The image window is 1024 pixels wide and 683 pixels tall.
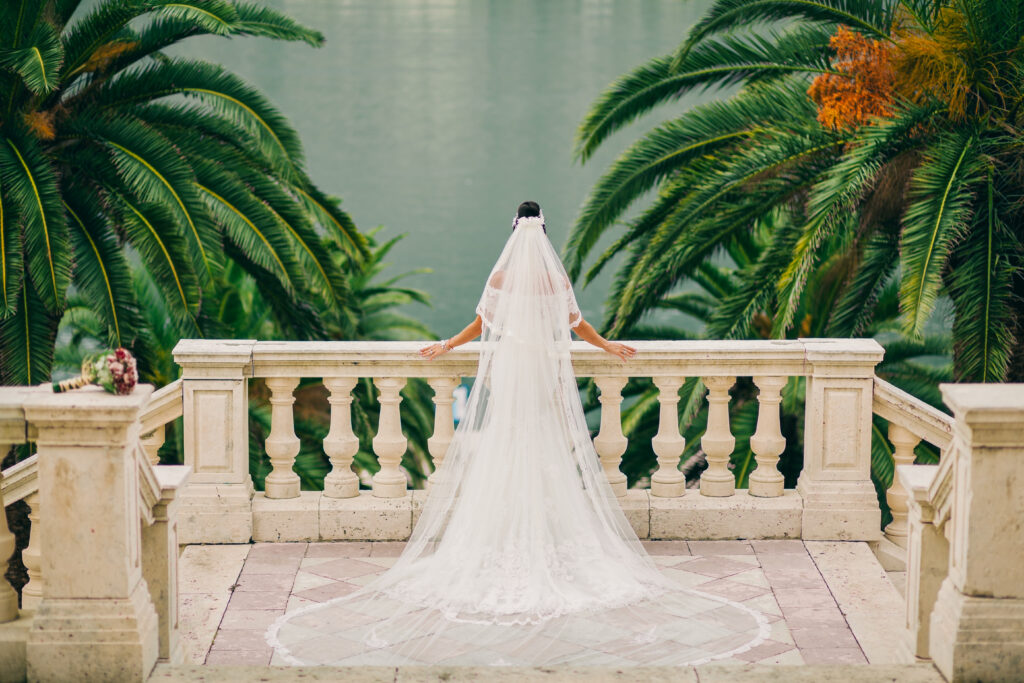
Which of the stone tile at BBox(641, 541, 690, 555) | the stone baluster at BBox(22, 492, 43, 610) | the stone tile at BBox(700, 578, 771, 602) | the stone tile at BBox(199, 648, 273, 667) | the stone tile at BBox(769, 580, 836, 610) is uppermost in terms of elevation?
the stone baluster at BBox(22, 492, 43, 610)

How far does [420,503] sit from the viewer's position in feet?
23.2

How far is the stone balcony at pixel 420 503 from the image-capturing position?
178 inches

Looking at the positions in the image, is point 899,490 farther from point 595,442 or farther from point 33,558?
point 33,558

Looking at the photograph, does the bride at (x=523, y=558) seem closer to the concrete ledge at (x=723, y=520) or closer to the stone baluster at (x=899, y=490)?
the concrete ledge at (x=723, y=520)

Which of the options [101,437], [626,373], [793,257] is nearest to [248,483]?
[626,373]

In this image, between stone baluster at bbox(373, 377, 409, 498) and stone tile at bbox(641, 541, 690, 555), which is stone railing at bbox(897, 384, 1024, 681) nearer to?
stone tile at bbox(641, 541, 690, 555)

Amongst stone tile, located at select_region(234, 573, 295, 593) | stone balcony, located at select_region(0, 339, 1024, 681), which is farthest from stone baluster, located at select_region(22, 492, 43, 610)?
stone tile, located at select_region(234, 573, 295, 593)

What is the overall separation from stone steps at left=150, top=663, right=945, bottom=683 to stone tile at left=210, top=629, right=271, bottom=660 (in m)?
0.78

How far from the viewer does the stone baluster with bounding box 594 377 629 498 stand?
23.0 ft

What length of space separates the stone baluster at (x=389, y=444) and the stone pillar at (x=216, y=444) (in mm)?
746

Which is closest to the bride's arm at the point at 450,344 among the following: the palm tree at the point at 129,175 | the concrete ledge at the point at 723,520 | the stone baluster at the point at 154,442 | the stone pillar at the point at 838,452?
the concrete ledge at the point at 723,520

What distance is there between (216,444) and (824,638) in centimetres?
344

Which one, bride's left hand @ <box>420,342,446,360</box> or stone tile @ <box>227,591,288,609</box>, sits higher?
bride's left hand @ <box>420,342,446,360</box>

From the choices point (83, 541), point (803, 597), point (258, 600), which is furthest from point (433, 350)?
point (83, 541)
